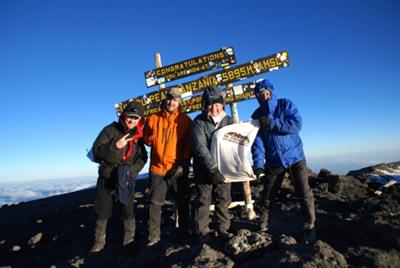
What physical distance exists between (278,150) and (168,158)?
5.79 feet

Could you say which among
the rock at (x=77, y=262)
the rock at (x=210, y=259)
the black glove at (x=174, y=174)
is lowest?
the rock at (x=77, y=262)

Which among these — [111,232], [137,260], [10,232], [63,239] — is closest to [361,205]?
[137,260]

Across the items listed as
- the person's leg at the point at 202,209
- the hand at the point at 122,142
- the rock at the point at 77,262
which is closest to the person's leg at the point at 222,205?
the person's leg at the point at 202,209

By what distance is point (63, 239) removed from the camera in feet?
23.4

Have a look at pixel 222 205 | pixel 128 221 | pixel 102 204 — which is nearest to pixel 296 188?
pixel 222 205

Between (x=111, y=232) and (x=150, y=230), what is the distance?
2406mm

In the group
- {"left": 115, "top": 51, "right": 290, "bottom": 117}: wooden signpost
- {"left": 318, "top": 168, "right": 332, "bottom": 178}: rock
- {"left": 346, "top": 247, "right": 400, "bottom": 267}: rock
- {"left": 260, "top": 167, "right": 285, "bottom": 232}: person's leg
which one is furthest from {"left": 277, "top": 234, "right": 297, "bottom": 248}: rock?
{"left": 318, "top": 168, "right": 332, "bottom": 178}: rock

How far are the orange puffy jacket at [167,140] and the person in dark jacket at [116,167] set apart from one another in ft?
0.91

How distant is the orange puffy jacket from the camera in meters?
4.76

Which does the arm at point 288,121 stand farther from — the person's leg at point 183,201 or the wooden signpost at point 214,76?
the wooden signpost at point 214,76

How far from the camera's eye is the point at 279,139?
4.79 meters

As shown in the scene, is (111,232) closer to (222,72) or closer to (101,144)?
(101,144)

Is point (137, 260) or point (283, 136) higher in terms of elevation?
point (283, 136)

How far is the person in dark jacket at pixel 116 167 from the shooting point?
4.72 metres
